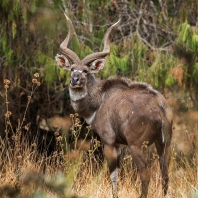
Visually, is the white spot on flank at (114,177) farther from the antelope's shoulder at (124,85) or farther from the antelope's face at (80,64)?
the antelope's face at (80,64)

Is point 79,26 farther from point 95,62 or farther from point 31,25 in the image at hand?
point 95,62

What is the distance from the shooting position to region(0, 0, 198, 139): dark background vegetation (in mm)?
9672

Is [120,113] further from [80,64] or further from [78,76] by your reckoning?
[80,64]

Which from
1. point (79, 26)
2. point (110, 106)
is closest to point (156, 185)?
point (110, 106)

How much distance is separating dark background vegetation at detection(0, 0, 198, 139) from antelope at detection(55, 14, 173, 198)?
5.61 ft

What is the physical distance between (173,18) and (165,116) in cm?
405

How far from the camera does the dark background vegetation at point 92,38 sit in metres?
9.67

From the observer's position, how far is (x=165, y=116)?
664cm

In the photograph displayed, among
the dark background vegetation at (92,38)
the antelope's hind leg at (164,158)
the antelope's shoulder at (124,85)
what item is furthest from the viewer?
the dark background vegetation at (92,38)

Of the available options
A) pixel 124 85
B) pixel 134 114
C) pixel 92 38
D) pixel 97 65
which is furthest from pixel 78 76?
pixel 92 38

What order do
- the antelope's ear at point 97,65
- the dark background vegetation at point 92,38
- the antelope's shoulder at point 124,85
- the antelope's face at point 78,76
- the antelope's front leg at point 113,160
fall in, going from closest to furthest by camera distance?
1. the antelope's front leg at point 113,160
2. the antelope's shoulder at point 124,85
3. the antelope's face at point 78,76
4. the antelope's ear at point 97,65
5. the dark background vegetation at point 92,38

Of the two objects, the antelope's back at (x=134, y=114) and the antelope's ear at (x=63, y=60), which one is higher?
the antelope's ear at (x=63, y=60)

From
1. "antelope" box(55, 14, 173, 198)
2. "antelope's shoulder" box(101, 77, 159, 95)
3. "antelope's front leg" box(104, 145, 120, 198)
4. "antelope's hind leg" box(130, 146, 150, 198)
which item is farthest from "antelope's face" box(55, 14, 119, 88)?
"antelope's hind leg" box(130, 146, 150, 198)

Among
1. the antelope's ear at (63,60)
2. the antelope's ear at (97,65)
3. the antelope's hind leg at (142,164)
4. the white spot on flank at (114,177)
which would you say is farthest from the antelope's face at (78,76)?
the antelope's hind leg at (142,164)
